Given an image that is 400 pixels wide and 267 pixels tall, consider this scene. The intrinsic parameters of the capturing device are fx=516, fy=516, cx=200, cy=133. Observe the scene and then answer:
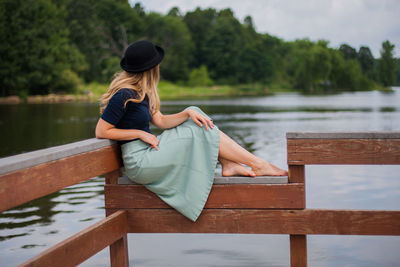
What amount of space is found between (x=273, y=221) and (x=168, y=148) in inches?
27.8

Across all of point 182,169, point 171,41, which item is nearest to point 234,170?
point 182,169

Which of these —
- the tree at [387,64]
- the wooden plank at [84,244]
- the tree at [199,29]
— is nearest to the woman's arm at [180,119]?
the wooden plank at [84,244]

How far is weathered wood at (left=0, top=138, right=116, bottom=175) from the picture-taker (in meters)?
2.10

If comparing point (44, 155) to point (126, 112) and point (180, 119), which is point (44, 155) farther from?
point (180, 119)

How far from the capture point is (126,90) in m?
2.98

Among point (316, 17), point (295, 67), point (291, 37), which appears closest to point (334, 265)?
point (295, 67)

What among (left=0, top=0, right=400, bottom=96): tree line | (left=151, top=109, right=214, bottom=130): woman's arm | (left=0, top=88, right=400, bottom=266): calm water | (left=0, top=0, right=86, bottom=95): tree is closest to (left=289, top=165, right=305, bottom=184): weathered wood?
(left=151, top=109, right=214, bottom=130): woman's arm

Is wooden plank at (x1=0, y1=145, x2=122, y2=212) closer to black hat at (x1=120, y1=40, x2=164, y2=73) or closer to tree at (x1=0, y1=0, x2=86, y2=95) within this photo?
black hat at (x1=120, y1=40, x2=164, y2=73)

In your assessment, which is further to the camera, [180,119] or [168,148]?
[180,119]

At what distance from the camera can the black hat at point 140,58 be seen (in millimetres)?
3014

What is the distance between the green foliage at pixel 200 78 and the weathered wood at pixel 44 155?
2820 inches

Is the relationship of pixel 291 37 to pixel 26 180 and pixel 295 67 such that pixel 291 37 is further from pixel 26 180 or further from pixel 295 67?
pixel 26 180

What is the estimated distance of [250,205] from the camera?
9.33ft

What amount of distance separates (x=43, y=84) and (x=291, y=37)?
65488mm
